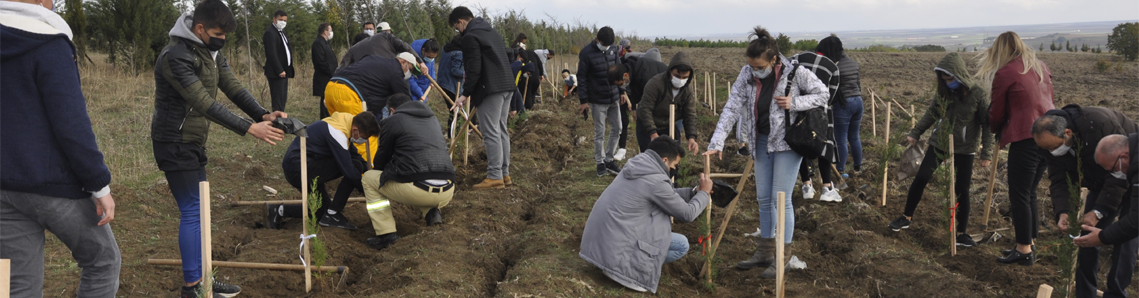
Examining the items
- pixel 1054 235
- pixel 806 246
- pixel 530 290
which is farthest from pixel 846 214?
pixel 530 290

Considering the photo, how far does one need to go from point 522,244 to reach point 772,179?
6.24ft

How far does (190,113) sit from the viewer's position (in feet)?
12.3

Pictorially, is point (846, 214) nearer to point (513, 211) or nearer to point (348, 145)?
point (513, 211)

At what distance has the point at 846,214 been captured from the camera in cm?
603

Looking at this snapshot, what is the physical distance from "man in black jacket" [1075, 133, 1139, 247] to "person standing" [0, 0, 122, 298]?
4.32 m

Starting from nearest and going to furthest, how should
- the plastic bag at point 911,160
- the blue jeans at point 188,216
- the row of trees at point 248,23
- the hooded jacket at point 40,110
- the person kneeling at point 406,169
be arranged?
the hooded jacket at point 40,110
the blue jeans at point 188,216
the person kneeling at point 406,169
the plastic bag at point 911,160
the row of trees at point 248,23

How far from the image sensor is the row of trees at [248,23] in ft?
43.2

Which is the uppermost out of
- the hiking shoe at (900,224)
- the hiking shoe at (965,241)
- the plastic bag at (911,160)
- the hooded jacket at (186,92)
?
the hooded jacket at (186,92)

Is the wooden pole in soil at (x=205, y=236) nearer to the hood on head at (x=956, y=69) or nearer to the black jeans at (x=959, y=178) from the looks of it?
the black jeans at (x=959, y=178)

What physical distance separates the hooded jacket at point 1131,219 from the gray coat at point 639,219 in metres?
1.93

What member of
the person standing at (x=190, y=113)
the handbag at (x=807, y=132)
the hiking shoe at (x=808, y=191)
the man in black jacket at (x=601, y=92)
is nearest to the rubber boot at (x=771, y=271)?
the handbag at (x=807, y=132)

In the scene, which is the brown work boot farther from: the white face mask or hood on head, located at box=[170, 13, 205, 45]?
hood on head, located at box=[170, 13, 205, 45]

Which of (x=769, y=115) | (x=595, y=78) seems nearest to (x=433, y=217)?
(x=595, y=78)

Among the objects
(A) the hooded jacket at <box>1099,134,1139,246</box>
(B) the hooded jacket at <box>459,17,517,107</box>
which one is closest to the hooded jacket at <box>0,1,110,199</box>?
(B) the hooded jacket at <box>459,17,517,107</box>
